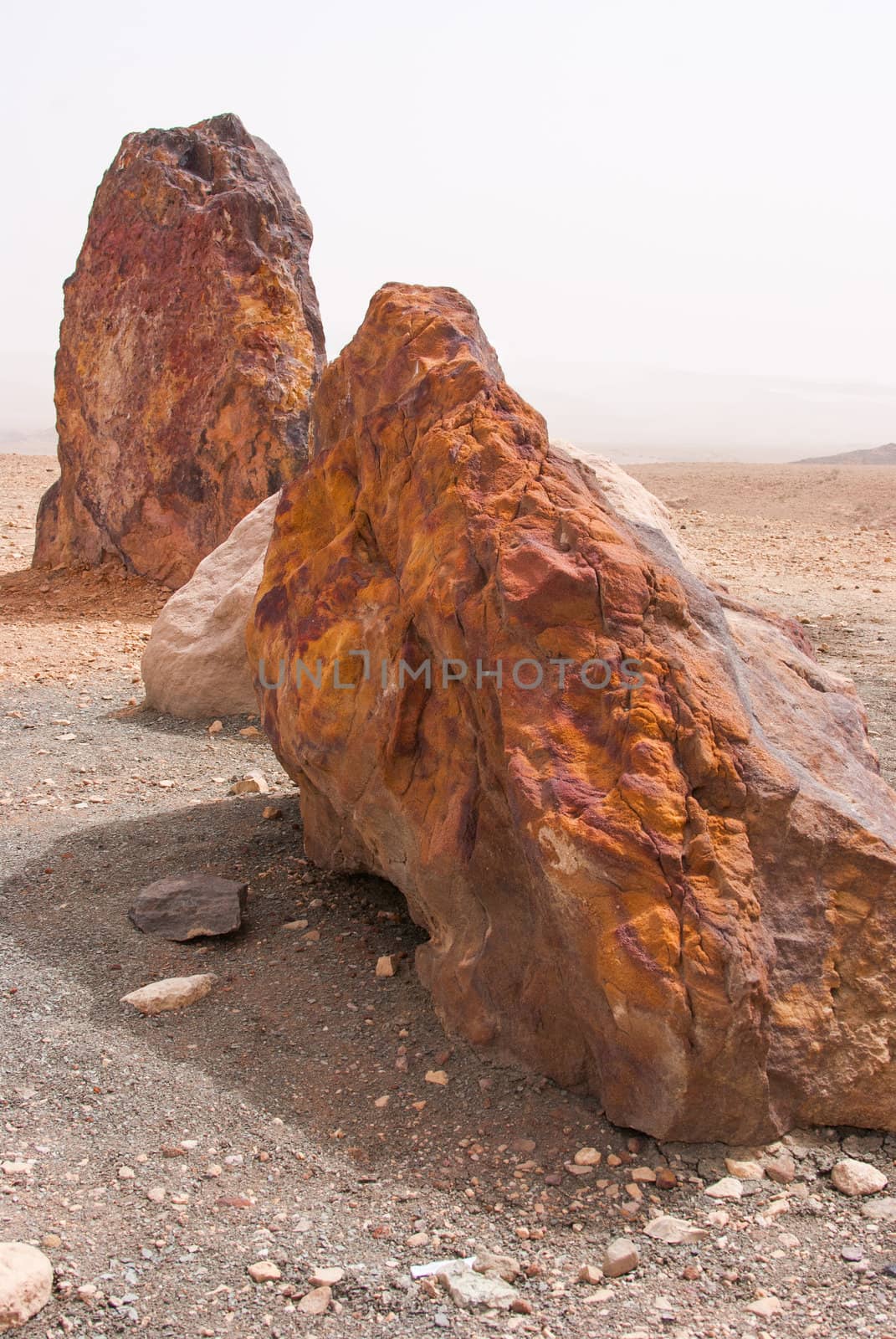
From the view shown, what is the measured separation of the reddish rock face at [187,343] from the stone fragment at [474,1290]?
22.1ft

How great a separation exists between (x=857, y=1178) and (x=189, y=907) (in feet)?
6.81

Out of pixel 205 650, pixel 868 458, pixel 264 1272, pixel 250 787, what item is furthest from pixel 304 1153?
pixel 868 458

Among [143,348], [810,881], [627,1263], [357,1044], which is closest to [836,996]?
[810,881]

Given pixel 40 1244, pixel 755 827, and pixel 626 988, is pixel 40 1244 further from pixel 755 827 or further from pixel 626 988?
pixel 755 827

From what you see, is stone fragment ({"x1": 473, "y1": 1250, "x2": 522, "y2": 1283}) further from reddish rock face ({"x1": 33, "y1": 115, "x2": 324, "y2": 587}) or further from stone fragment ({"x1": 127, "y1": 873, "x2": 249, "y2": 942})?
reddish rock face ({"x1": 33, "y1": 115, "x2": 324, "y2": 587})

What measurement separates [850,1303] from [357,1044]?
1.31 m

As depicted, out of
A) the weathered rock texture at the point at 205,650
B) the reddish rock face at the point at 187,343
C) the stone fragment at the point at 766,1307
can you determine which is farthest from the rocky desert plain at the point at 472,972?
the reddish rock face at the point at 187,343

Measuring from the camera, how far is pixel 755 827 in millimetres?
2689

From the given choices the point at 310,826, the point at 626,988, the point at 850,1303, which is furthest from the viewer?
the point at 310,826

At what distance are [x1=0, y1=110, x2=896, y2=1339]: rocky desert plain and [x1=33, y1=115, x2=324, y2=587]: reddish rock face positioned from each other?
14.5 ft

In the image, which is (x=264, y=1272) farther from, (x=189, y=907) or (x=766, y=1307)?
(x=189, y=907)

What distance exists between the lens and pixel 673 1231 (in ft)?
7.55

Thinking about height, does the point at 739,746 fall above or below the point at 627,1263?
above

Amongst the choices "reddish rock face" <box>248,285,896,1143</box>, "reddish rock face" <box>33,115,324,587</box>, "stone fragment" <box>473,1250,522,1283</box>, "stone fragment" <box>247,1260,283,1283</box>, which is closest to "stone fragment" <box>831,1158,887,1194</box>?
"reddish rock face" <box>248,285,896,1143</box>
